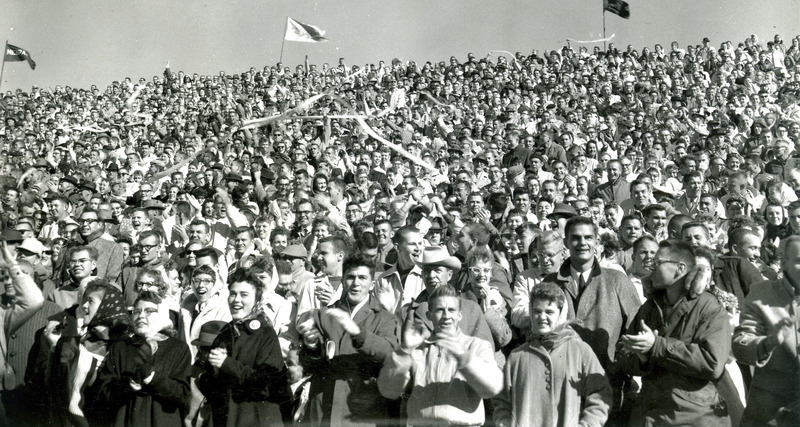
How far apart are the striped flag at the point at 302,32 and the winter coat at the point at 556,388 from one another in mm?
19958

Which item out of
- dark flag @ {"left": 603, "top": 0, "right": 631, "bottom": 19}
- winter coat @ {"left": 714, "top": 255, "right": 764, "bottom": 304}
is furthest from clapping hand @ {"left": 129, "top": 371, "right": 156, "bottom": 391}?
dark flag @ {"left": 603, "top": 0, "right": 631, "bottom": 19}

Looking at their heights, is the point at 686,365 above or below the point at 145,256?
below

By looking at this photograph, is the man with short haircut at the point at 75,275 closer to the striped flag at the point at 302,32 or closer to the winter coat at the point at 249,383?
the winter coat at the point at 249,383

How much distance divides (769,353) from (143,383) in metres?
3.70

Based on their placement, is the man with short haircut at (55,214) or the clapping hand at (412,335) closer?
the clapping hand at (412,335)

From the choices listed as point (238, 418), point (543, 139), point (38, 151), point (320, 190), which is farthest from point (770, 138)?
point (38, 151)

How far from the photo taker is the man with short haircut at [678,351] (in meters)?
4.02

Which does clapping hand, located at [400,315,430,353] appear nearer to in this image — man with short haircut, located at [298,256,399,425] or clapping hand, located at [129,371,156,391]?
man with short haircut, located at [298,256,399,425]

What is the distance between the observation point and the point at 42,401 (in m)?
5.88

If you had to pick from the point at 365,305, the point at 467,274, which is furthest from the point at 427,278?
the point at 365,305

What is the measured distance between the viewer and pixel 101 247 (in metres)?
8.24


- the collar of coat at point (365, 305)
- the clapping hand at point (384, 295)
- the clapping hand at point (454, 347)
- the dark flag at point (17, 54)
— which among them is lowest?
the clapping hand at point (454, 347)

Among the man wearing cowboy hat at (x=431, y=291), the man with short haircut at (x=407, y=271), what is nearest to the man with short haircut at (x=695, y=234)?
the man wearing cowboy hat at (x=431, y=291)

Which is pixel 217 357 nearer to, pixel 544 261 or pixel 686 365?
pixel 544 261
